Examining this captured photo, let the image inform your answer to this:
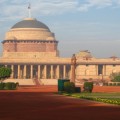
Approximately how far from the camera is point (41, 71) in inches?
5438

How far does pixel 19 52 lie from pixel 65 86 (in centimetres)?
9231

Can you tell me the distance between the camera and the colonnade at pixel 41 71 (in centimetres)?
13425

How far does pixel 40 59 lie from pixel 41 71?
5.28 metres

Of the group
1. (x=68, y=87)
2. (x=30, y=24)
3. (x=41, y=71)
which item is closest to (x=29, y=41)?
(x=30, y=24)

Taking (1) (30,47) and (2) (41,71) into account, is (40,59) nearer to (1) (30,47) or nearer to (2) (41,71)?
(2) (41,71)

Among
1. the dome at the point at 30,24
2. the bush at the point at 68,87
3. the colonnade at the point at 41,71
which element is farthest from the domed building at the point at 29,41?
the bush at the point at 68,87

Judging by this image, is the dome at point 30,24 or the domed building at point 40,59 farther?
the dome at point 30,24

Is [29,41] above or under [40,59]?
above

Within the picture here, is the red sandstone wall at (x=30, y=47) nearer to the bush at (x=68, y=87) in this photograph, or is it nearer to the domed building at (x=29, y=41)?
the domed building at (x=29, y=41)

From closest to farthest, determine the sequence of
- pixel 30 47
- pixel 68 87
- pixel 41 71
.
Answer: pixel 68 87 → pixel 41 71 → pixel 30 47

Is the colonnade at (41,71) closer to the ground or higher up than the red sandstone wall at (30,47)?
closer to the ground

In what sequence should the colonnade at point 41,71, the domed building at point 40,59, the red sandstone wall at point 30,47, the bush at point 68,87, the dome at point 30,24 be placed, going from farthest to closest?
1. the dome at point 30,24
2. the red sandstone wall at point 30,47
3. the domed building at point 40,59
4. the colonnade at point 41,71
5. the bush at point 68,87

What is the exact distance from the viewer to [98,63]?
136625 mm

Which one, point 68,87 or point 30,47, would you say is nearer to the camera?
point 68,87
